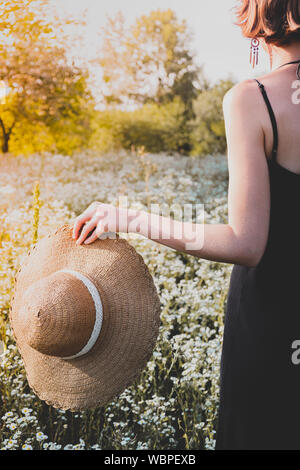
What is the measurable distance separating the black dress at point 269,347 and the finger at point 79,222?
0.47 metres

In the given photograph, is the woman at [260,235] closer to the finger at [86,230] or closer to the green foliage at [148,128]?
the finger at [86,230]

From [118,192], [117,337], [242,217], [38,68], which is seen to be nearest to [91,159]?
[118,192]

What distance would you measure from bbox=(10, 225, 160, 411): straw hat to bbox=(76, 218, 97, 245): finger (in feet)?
0.17

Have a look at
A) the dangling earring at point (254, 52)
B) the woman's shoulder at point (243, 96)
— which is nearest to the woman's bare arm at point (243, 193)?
the woman's shoulder at point (243, 96)

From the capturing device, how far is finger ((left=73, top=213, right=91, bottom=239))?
1.38 m

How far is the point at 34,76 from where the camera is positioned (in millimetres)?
4266

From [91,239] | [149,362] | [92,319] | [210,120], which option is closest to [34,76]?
[149,362]

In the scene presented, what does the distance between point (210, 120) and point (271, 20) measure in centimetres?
760

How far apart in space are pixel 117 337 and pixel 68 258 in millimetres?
306

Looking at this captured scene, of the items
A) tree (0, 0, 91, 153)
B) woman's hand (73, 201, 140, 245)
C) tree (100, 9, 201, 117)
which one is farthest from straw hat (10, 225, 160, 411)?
tree (100, 9, 201, 117)

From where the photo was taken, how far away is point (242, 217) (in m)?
1.06

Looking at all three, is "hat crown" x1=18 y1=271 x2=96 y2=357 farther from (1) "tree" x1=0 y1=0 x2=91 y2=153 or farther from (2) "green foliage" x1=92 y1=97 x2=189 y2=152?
(2) "green foliage" x1=92 y1=97 x2=189 y2=152

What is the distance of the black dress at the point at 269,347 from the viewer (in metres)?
1.22

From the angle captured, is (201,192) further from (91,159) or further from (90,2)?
(90,2)
